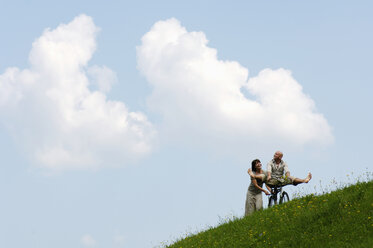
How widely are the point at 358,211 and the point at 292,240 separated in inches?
76.7

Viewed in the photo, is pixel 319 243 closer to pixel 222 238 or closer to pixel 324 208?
pixel 324 208

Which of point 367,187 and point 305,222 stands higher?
point 367,187

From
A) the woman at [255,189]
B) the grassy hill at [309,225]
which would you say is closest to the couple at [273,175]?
the woman at [255,189]

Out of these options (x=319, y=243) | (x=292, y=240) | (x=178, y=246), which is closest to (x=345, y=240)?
(x=319, y=243)

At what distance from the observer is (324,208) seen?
1586 centimetres

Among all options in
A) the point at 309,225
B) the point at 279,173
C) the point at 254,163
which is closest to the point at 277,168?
the point at 279,173

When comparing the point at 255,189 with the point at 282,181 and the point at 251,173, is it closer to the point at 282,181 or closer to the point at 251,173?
the point at 251,173

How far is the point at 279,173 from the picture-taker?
18922mm

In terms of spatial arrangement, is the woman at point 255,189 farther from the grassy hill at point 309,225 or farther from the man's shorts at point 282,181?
the grassy hill at point 309,225

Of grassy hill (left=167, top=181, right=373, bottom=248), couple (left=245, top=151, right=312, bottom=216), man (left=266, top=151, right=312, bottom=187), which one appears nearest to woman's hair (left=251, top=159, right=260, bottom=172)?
couple (left=245, top=151, right=312, bottom=216)

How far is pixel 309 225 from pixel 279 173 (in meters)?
3.88

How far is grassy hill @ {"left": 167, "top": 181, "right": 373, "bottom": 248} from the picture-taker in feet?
45.8

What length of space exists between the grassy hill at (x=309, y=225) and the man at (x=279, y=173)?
0.75 meters

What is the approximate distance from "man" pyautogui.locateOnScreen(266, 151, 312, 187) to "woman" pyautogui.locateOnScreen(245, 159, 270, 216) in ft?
0.95
